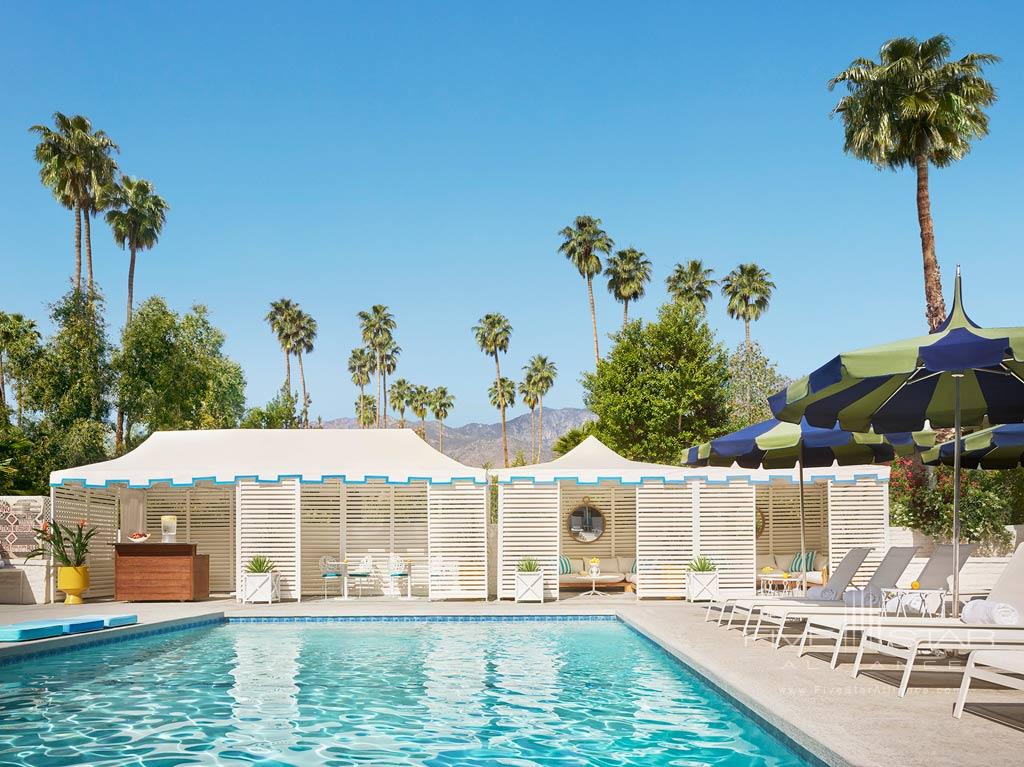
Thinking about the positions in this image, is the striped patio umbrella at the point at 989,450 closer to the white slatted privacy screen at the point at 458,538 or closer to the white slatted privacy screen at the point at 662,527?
the white slatted privacy screen at the point at 662,527

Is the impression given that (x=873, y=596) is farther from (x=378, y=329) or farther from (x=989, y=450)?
(x=378, y=329)

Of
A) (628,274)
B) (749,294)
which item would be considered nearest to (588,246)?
(628,274)

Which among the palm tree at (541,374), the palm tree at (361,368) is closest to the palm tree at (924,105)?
the palm tree at (541,374)

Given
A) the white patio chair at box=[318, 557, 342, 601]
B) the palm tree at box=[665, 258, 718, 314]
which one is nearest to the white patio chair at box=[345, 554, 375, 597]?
the white patio chair at box=[318, 557, 342, 601]

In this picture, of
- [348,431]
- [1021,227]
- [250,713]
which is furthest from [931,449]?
[1021,227]

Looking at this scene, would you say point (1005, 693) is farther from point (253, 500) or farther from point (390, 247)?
point (390, 247)

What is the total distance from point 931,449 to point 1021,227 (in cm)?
1411

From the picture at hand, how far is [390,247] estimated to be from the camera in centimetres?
4031

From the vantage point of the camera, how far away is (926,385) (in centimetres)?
955

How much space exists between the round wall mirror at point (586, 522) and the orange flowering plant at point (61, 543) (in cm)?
1040

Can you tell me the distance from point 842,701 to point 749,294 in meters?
45.9

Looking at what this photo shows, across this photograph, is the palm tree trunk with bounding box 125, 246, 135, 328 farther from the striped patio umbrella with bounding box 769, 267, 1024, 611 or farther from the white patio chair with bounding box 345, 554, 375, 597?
the striped patio umbrella with bounding box 769, 267, 1024, 611

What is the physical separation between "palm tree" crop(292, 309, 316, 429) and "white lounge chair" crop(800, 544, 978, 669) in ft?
185

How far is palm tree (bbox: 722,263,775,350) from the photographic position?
5116cm
